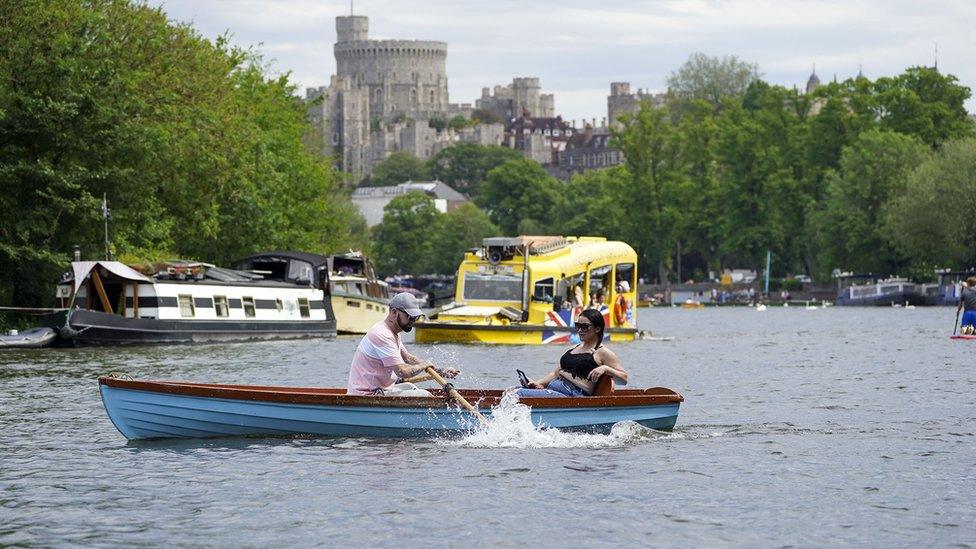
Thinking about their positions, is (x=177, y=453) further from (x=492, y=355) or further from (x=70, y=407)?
(x=492, y=355)

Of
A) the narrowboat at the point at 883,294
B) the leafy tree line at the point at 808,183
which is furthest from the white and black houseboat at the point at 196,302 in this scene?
the narrowboat at the point at 883,294

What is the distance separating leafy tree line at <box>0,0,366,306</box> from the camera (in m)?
55.6

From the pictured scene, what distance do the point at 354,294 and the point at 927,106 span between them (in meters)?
70.7

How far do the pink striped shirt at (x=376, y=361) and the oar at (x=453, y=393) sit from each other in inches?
18.7

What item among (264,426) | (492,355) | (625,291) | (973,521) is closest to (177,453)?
(264,426)

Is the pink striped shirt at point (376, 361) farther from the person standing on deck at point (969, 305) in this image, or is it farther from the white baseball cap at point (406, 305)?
the person standing on deck at point (969, 305)

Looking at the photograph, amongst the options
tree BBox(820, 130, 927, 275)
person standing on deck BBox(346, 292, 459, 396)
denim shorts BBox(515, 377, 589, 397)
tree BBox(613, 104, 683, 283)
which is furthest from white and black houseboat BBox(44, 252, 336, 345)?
tree BBox(613, 104, 683, 283)

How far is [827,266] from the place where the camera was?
12850cm

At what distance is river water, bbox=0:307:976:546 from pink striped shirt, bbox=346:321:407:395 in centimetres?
85

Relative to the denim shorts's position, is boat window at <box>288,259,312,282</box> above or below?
above

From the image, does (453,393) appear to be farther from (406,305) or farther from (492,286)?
(492,286)

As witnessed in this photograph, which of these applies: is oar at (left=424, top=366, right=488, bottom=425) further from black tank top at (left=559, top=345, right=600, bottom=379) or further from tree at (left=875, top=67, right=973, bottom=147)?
tree at (left=875, top=67, right=973, bottom=147)

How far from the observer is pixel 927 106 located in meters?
129

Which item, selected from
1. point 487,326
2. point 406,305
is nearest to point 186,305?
point 487,326
